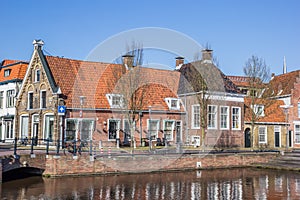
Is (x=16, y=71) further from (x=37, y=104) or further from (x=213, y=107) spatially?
(x=213, y=107)

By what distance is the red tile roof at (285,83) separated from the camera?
42.5m

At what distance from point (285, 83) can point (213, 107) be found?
547 inches

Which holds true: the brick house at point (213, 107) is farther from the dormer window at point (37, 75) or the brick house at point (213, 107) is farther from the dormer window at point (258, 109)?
the dormer window at point (37, 75)

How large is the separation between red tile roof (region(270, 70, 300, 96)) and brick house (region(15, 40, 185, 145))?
14045mm

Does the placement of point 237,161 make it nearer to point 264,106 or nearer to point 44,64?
point 264,106

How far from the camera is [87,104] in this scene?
30.4 metres

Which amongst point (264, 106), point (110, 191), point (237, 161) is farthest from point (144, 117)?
point (110, 191)

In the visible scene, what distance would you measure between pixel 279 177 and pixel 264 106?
46.6 feet

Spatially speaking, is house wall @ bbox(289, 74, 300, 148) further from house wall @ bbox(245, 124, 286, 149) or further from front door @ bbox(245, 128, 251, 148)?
front door @ bbox(245, 128, 251, 148)

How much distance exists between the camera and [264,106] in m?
36.4

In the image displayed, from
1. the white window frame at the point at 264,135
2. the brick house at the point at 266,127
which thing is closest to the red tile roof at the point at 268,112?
the brick house at the point at 266,127

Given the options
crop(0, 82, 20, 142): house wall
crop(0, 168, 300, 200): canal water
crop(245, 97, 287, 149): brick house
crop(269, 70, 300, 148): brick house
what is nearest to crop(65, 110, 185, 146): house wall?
crop(0, 168, 300, 200): canal water

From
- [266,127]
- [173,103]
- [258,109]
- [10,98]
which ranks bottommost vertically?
[266,127]

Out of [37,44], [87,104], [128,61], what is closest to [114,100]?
[87,104]
